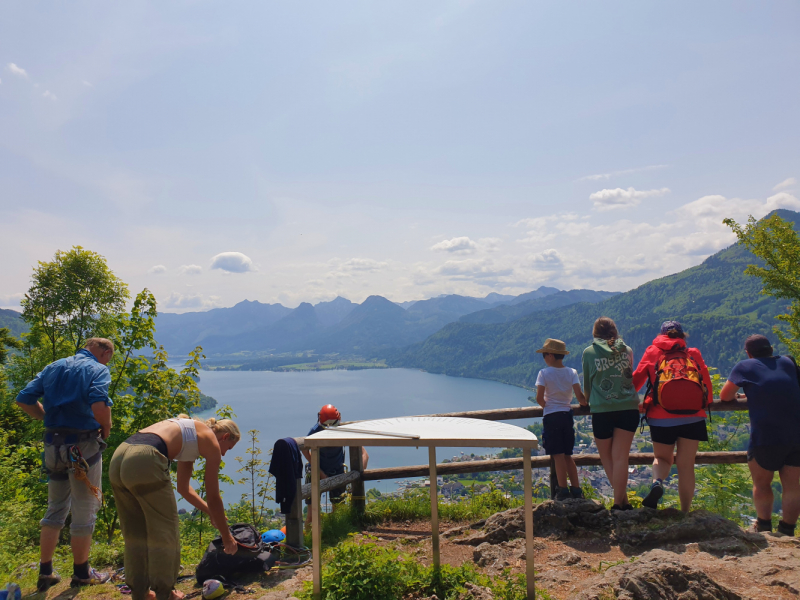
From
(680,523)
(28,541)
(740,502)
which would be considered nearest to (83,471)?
(680,523)

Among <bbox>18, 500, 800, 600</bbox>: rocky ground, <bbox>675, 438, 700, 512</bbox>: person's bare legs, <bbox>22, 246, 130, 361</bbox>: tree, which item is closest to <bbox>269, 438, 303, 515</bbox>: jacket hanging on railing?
<bbox>18, 500, 800, 600</bbox>: rocky ground

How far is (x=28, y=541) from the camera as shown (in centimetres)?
714

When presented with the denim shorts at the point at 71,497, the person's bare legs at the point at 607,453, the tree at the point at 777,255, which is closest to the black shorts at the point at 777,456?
the person's bare legs at the point at 607,453

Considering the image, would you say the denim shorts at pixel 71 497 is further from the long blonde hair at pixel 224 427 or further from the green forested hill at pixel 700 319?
the green forested hill at pixel 700 319

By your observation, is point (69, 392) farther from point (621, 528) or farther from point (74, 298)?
point (74, 298)

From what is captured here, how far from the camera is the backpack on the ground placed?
4.17 m

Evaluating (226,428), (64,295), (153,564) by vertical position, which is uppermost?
(64,295)

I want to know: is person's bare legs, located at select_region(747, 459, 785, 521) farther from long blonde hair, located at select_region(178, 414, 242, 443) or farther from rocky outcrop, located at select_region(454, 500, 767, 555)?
long blonde hair, located at select_region(178, 414, 242, 443)

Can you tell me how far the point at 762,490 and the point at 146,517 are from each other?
516cm

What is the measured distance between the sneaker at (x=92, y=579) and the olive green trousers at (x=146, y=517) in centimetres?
90

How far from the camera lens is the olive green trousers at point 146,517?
2.89 meters

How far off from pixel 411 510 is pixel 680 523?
2.92 metres

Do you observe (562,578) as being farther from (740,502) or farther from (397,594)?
(740,502)

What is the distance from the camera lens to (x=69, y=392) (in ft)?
11.8
